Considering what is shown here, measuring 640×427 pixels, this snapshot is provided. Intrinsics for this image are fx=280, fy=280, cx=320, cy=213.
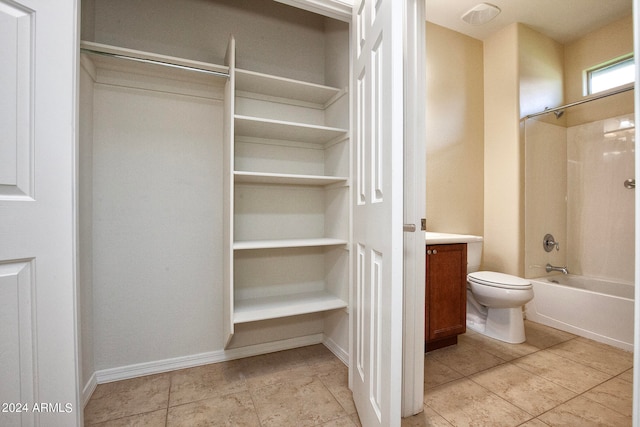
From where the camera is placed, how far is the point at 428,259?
189 centimetres

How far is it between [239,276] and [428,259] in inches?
51.5

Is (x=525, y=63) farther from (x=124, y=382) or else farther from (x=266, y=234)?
(x=124, y=382)

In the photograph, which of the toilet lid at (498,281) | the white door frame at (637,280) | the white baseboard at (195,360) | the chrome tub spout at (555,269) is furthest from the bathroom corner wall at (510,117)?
the white door frame at (637,280)

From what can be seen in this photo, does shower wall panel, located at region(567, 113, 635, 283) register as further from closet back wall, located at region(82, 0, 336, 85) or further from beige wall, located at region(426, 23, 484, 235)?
closet back wall, located at region(82, 0, 336, 85)

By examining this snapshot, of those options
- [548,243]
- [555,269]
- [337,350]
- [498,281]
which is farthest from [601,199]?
[337,350]

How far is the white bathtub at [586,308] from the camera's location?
2.09m

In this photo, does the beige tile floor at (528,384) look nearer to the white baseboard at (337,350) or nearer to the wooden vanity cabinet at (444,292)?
the wooden vanity cabinet at (444,292)

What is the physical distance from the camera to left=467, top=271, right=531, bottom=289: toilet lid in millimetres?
2076

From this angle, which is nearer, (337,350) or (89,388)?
(89,388)

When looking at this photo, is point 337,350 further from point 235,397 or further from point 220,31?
point 220,31

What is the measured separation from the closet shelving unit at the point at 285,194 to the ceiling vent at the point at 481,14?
1.56 m

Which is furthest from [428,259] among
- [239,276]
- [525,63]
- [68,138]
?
[525,63]

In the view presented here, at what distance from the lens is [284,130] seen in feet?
6.07

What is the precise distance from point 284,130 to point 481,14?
2108 mm
